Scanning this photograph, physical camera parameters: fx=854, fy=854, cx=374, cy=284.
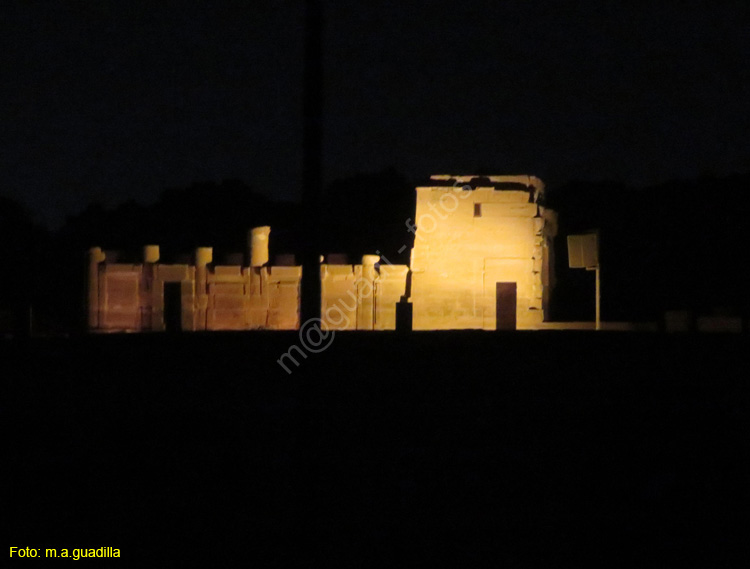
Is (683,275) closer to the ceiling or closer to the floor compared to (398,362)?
closer to the ceiling

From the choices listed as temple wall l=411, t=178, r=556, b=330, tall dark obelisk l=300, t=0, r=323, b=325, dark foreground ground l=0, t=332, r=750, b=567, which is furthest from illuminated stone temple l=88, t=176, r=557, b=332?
tall dark obelisk l=300, t=0, r=323, b=325

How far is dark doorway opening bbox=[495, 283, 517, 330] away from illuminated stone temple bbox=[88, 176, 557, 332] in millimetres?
29

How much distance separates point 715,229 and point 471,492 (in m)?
31.5

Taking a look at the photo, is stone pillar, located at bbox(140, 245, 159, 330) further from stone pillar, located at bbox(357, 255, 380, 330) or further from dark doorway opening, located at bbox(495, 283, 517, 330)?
dark doorway opening, located at bbox(495, 283, 517, 330)

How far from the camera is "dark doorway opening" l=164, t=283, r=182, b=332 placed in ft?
89.9

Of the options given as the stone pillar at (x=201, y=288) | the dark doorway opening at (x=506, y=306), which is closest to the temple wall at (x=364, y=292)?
the dark doorway opening at (x=506, y=306)

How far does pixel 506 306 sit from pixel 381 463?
710 inches

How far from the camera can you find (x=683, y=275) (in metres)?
33.2

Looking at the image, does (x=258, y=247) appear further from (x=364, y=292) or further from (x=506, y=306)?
(x=506, y=306)

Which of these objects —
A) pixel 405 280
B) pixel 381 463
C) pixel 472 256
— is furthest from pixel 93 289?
pixel 381 463

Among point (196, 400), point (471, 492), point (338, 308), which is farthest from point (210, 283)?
point (471, 492)

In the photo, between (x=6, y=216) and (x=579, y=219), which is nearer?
(x=579, y=219)

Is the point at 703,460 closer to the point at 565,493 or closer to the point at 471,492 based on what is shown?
the point at 565,493

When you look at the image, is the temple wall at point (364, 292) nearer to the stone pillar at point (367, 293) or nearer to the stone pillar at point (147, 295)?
the stone pillar at point (367, 293)
